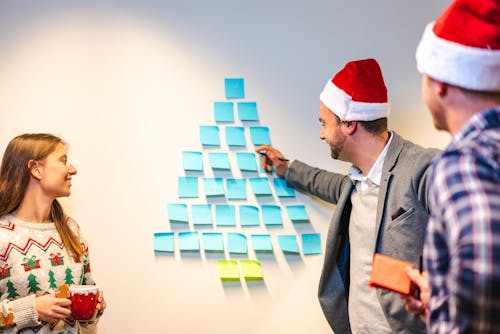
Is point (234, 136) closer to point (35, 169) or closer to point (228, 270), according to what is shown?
point (228, 270)

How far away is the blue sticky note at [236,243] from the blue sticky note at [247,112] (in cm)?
49

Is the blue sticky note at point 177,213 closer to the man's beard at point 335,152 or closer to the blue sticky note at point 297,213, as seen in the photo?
the blue sticky note at point 297,213

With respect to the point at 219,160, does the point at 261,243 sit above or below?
below

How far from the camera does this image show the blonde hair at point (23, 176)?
194cm

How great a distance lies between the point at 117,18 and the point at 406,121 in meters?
1.32

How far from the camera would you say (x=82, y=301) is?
1752mm

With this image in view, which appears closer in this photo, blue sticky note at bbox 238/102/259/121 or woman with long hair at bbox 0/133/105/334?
woman with long hair at bbox 0/133/105/334

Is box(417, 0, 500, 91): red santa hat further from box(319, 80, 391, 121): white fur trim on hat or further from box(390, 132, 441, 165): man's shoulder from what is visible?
box(319, 80, 391, 121): white fur trim on hat

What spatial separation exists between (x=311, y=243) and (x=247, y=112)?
614 millimetres

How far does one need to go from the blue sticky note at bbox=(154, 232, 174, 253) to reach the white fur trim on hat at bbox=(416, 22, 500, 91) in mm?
1390

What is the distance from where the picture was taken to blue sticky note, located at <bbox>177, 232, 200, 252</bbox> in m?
2.29

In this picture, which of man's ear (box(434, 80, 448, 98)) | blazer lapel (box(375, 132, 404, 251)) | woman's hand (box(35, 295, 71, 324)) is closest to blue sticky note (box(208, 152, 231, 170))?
blazer lapel (box(375, 132, 404, 251))

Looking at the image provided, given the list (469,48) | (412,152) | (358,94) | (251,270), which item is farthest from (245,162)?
(469,48)

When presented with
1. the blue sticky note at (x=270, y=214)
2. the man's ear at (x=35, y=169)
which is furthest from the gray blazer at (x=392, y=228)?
the man's ear at (x=35, y=169)
